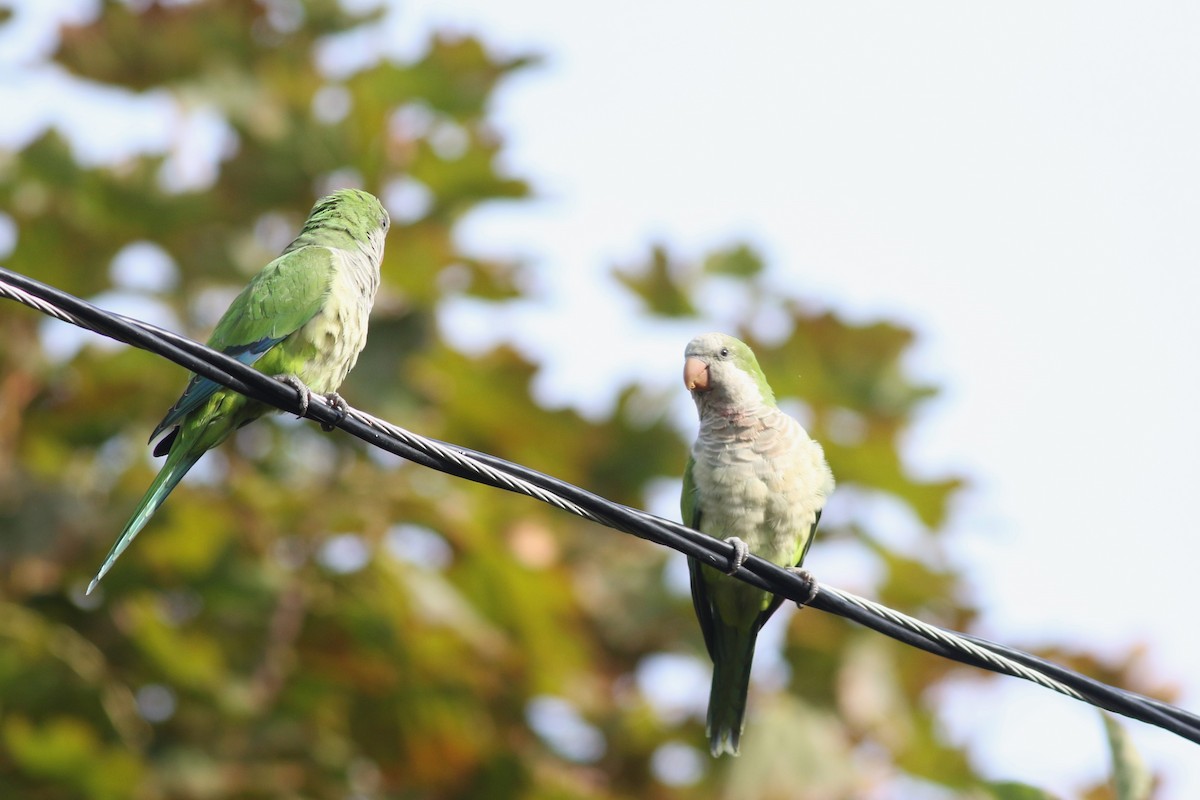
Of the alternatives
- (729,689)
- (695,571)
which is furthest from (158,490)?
(729,689)

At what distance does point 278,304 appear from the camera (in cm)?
473

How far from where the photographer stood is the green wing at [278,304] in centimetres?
473

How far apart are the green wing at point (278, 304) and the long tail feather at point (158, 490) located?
0.11 m

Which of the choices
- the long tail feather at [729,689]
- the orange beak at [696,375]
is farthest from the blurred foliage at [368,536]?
the orange beak at [696,375]

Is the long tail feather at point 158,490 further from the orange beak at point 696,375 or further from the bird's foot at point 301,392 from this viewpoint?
the orange beak at point 696,375

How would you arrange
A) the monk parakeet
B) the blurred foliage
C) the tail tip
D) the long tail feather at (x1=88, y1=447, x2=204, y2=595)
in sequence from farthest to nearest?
the blurred foliage < the tail tip < the monk parakeet < the long tail feather at (x1=88, y1=447, x2=204, y2=595)

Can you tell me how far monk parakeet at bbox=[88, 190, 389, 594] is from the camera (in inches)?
184

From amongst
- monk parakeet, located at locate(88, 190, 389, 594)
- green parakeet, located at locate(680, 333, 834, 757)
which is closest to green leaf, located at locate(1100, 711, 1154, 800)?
green parakeet, located at locate(680, 333, 834, 757)

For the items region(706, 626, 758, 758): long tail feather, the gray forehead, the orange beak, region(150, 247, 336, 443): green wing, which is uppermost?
the gray forehead

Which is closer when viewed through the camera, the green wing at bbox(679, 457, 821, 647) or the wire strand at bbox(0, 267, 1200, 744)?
the wire strand at bbox(0, 267, 1200, 744)

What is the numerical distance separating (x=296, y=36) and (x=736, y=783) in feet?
19.2

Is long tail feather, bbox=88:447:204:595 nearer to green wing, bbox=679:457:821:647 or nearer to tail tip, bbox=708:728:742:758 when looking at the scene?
green wing, bbox=679:457:821:647

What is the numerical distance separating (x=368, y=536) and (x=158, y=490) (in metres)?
3.27

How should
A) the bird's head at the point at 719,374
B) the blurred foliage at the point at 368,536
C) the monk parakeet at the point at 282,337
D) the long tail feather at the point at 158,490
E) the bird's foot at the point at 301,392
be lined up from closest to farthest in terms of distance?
the bird's foot at the point at 301,392, the long tail feather at the point at 158,490, the monk parakeet at the point at 282,337, the bird's head at the point at 719,374, the blurred foliage at the point at 368,536
